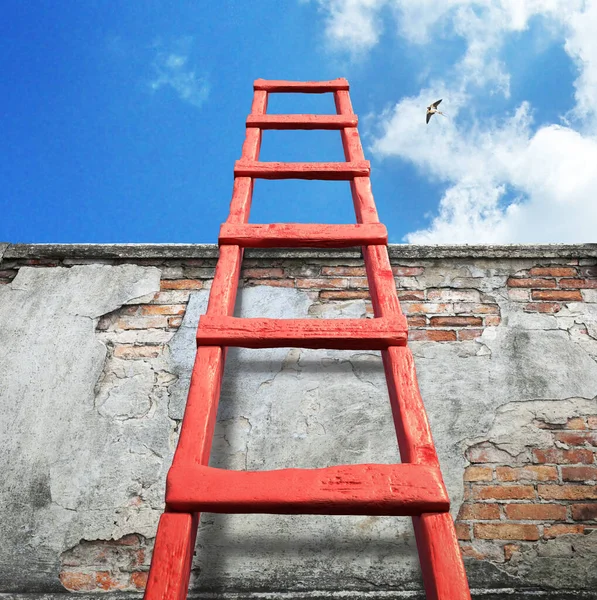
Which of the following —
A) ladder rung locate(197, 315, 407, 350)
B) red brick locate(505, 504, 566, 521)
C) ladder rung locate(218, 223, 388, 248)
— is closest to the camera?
ladder rung locate(197, 315, 407, 350)

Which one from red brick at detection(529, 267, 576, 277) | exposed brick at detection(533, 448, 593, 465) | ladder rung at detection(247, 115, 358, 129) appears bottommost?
exposed brick at detection(533, 448, 593, 465)

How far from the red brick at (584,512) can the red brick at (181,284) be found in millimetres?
1745

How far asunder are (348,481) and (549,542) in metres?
1.23

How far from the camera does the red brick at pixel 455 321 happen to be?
2.16m

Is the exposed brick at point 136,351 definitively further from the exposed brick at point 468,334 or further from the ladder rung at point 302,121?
the exposed brick at point 468,334

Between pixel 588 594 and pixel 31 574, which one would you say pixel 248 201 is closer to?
pixel 31 574

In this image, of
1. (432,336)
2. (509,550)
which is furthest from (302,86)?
(509,550)

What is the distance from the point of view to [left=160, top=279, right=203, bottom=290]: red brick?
225 centimetres

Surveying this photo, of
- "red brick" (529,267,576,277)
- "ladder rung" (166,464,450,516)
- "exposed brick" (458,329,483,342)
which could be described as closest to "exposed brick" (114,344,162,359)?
"ladder rung" (166,464,450,516)

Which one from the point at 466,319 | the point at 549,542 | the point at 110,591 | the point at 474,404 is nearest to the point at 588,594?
the point at 549,542

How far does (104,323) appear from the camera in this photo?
7.16ft

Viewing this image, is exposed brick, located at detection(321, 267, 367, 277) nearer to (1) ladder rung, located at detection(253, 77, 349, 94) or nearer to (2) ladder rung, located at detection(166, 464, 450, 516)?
(1) ladder rung, located at detection(253, 77, 349, 94)

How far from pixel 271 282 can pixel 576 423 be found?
1.39 m

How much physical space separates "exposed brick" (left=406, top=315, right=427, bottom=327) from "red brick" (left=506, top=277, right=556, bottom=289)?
0.45 meters
